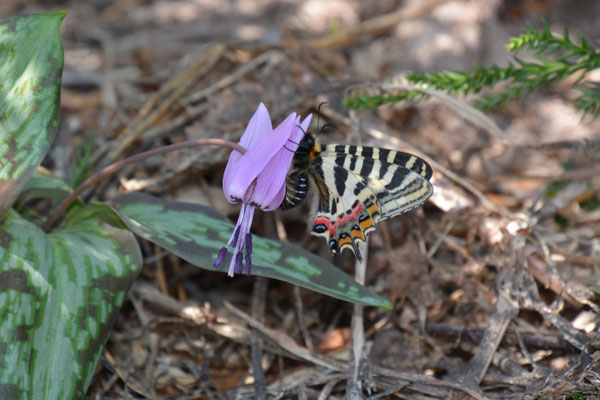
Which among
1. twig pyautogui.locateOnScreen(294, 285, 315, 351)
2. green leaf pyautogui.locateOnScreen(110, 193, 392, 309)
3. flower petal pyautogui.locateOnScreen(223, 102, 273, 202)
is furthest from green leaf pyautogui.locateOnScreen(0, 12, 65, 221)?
twig pyautogui.locateOnScreen(294, 285, 315, 351)

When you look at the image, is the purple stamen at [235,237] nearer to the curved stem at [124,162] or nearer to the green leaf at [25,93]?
the curved stem at [124,162]

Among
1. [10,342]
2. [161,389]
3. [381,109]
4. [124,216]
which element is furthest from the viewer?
[381,109]

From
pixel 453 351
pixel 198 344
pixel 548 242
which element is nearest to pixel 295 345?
pixel 198 344

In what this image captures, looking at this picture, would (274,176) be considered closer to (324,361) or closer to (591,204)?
(324,361)

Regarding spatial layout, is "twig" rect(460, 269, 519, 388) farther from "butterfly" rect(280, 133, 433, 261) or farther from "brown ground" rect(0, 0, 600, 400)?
"butterfly" rect(280, 133, 433, 261)

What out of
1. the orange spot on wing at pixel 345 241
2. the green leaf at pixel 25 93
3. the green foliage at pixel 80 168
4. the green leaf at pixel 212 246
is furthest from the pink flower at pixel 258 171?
the green foliage at pixel 80 168

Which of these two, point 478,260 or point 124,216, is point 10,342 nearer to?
point 124,216
